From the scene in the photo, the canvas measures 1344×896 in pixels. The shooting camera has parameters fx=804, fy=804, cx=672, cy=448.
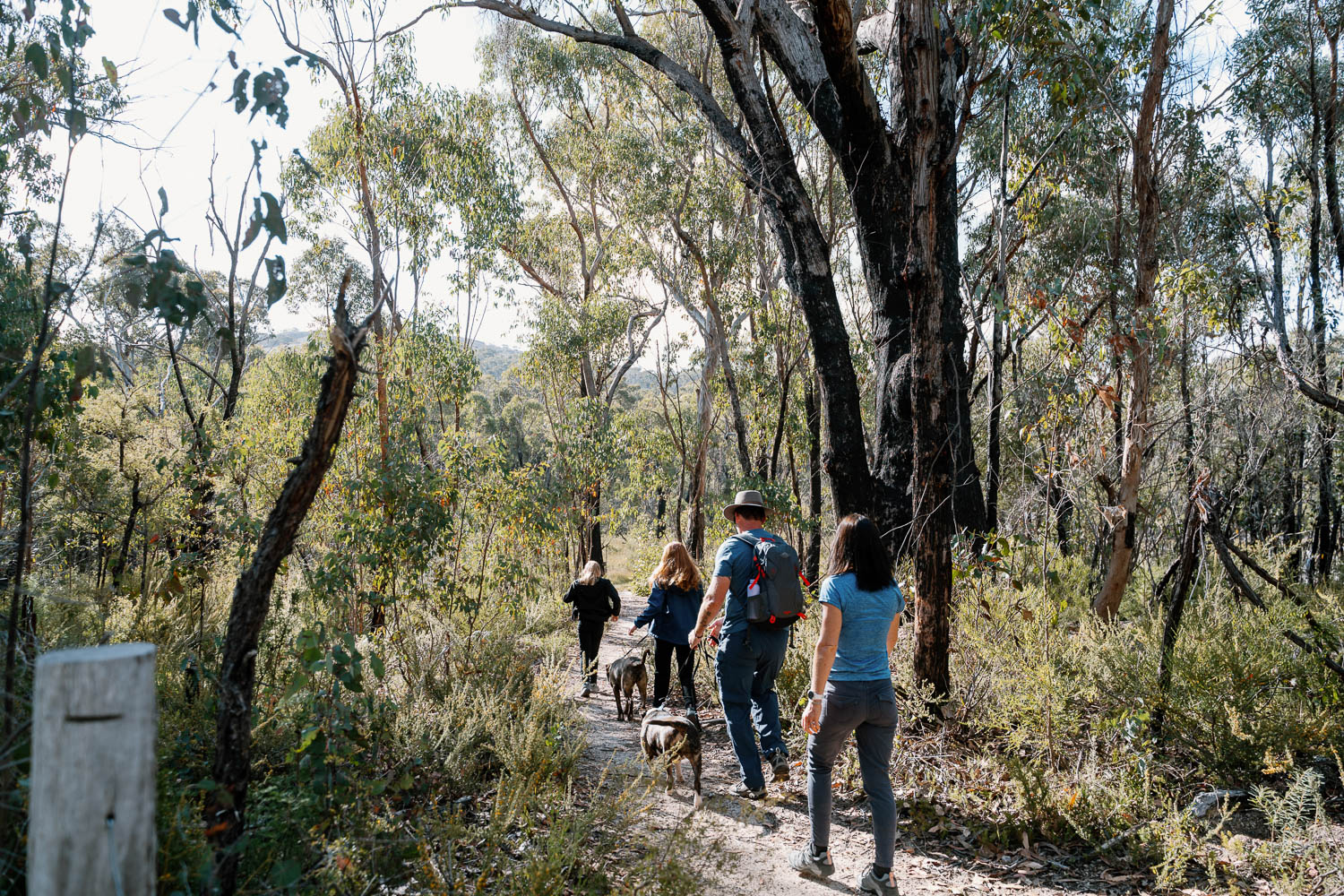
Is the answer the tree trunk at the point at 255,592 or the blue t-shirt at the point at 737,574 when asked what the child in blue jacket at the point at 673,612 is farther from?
the tree trunk at the point at 255,592

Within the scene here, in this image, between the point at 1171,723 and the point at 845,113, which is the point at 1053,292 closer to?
the point at 845,113

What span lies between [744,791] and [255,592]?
3660 millimetres

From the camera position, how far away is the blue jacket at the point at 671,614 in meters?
6.41

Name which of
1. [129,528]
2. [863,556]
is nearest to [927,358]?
[863,556]

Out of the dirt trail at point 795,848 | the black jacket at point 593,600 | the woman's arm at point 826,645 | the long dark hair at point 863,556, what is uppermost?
the long dark hair at point 863,556

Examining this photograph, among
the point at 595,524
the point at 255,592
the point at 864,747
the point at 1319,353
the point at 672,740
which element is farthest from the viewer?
the point at 595,524

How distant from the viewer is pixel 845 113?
6.77 m

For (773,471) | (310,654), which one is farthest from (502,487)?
(773,471)

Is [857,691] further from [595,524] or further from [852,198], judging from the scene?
[595,524]

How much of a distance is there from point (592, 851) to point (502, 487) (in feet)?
13.9

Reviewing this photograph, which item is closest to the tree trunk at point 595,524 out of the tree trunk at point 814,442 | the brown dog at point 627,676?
the tree trunk at point 814,442

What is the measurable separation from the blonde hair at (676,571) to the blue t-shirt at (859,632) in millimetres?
2559

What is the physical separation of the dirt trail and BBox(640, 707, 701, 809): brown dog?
0.15 m

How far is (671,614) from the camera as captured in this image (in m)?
6.43
